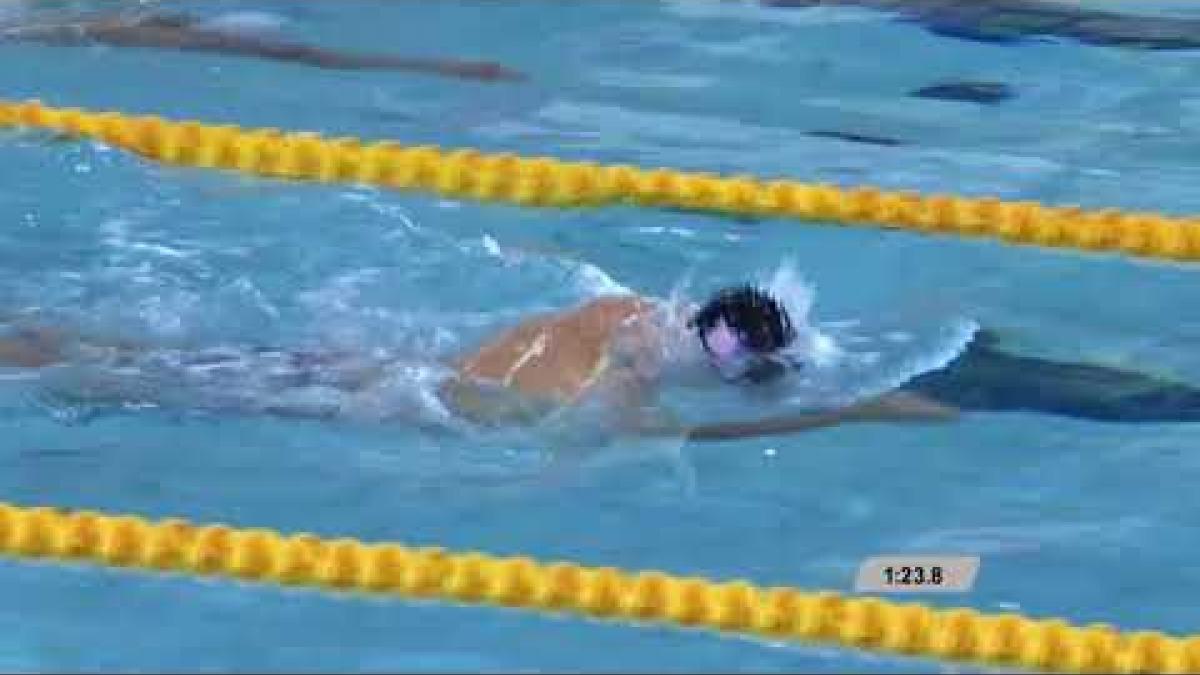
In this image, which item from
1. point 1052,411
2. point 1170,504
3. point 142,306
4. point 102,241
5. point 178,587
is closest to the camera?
point 178,587

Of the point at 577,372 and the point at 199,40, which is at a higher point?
the point at 199,40

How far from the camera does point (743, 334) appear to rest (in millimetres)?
4164

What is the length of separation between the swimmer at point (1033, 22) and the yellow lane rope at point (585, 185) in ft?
4.17

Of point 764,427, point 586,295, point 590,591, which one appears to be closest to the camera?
point 590,591

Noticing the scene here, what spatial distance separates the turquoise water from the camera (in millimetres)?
3410

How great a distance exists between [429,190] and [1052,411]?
138 centimetres

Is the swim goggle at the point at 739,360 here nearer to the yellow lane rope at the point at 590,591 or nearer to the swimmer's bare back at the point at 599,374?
the swimmer's bare back at the point at 599,374

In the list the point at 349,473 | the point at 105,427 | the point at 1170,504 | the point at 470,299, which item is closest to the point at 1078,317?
the point at 1170,504

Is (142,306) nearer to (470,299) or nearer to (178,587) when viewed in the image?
(470,299)

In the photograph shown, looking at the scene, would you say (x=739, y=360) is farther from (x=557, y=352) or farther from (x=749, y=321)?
(x=557, y=352)

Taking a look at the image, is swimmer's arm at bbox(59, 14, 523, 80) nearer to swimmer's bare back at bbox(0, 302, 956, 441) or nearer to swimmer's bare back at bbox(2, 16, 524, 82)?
swimmer's bare back at bbox(2, 16, 524, 82)

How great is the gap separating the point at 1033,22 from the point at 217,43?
1.92 metres

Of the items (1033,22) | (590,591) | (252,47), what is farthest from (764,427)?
(1033,22)

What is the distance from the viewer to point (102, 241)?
4812 mm
